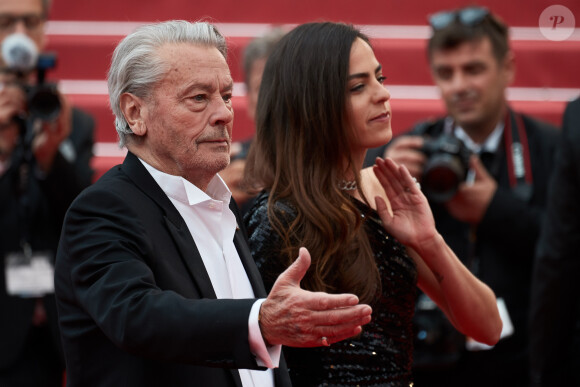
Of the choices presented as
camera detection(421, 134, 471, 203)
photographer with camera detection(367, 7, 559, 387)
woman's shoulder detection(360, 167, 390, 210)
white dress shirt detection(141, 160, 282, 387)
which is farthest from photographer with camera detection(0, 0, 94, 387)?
white dress shirt detection(141, 160, 282, 387)

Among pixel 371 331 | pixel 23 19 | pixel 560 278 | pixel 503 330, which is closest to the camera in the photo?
pixel 371 331

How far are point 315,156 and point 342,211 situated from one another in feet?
0.53

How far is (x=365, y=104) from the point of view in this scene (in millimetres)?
2219

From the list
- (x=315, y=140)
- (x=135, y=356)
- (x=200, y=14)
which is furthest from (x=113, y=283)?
(x=200, y=14)

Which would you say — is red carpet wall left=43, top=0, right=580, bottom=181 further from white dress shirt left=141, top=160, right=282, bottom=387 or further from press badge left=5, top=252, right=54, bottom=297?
white dress shirt left=141, top=160, right=282, bottom=387

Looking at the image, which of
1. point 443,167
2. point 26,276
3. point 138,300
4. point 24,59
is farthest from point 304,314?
point 24,59

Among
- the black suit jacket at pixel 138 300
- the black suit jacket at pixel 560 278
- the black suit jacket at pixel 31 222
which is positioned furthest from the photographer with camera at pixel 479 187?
the black suit jacket at pixel 138 300

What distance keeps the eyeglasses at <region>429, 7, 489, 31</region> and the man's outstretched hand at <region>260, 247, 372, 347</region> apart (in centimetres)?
259

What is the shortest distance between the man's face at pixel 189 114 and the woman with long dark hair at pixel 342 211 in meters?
0.32

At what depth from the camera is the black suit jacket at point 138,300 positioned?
5.05ft

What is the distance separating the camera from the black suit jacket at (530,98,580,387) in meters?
3.11

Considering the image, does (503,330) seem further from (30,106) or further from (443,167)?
(30,106)

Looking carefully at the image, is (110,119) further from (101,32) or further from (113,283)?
(113,283)

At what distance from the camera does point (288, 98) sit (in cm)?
225
